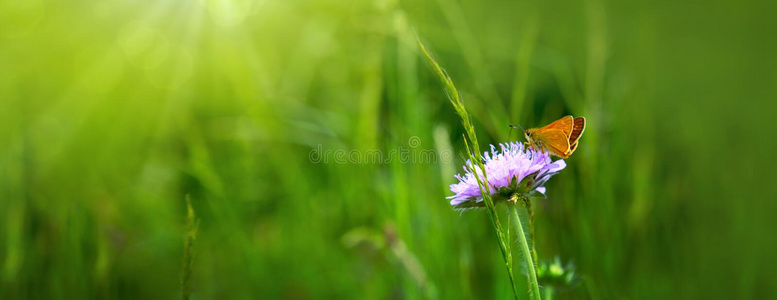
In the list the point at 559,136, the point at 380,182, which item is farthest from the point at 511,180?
the point at 380,182

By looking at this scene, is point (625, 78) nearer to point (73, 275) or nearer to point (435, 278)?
point (435, 278)

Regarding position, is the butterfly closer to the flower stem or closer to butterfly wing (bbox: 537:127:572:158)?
butterfly wing (bbox: 537:127:572:158)

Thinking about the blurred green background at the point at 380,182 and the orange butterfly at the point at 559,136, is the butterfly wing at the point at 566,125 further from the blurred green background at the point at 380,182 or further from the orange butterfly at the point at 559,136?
the blurred green background at the point at 380,182

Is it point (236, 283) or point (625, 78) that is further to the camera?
point (625, 78)

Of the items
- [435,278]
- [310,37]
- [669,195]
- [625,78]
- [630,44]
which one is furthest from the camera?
[310,37]

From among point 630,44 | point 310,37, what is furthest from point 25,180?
point 630,44

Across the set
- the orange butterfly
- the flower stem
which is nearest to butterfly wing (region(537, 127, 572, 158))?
the orange butterfly

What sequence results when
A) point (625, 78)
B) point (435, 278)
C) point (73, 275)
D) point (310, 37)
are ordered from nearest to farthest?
point (435, 278)
point (73, 275)
point (625, 78)
point (310, 37)

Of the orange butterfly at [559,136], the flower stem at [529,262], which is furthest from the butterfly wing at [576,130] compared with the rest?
the flower stem at [529,262]
